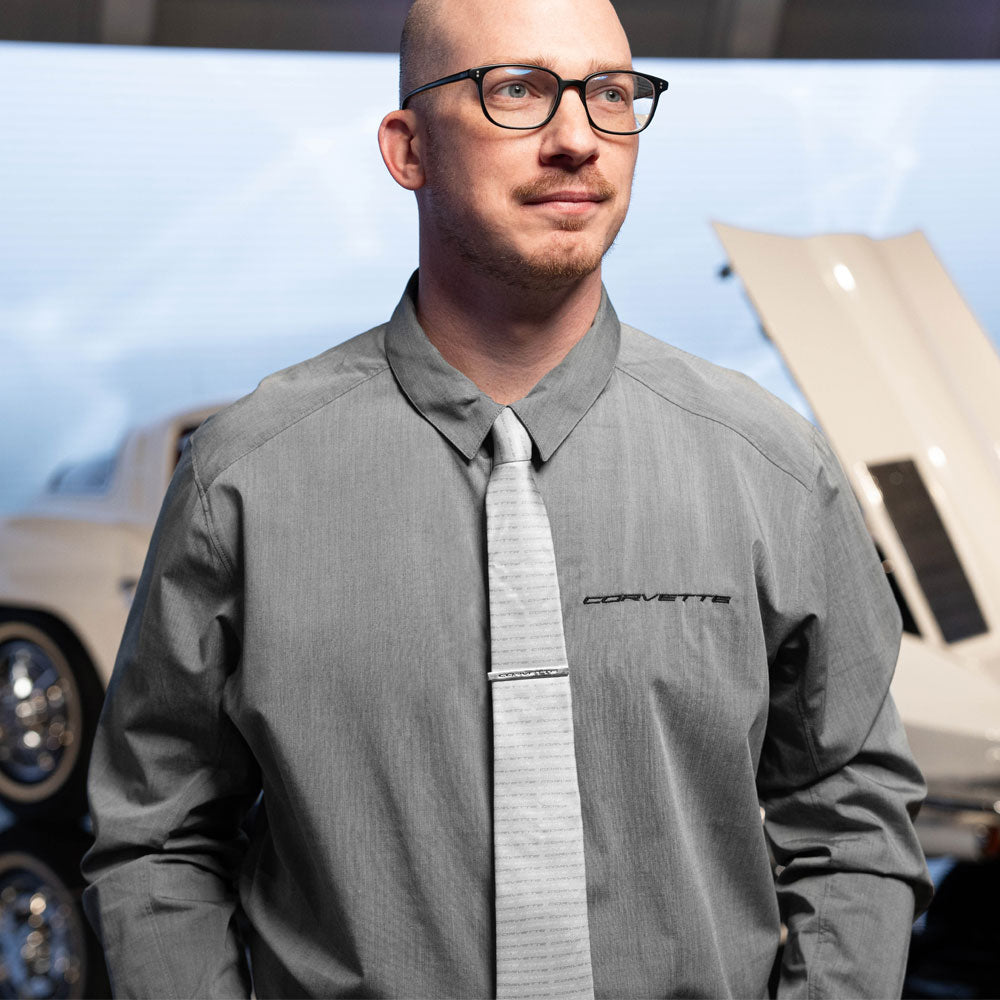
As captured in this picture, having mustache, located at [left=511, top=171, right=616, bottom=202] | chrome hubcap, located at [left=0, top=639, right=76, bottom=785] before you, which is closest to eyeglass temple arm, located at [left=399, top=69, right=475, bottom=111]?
mustache, located at [left=511, top=171, right=616, bottom=202]

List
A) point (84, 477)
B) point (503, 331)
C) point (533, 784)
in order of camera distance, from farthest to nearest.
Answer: point (84, 477), point (503, 331), point (533, 784)

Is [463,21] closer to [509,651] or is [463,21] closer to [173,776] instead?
[509,651]

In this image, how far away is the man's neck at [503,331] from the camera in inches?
41.4

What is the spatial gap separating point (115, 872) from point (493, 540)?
0.46m

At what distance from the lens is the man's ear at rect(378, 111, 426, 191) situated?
3.57 feet

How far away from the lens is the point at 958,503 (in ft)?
9.55

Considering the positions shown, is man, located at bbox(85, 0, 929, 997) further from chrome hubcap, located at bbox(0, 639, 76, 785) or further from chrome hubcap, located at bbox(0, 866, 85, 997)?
chrome hubcap, located at bbox(0, 639, 76, 785)

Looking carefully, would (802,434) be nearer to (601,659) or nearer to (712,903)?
(601,659)

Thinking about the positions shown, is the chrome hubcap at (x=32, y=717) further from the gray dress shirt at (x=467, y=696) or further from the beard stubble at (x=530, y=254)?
the beard stubble at (x=530, y=254)

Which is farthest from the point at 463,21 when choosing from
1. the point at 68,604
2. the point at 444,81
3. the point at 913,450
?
the point at 68,604

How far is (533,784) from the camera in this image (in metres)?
0.95

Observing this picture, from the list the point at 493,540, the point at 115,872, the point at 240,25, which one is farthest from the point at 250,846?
the point at 240,25

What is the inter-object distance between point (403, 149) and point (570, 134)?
0.20m

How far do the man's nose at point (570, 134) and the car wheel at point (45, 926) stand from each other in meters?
2.29
